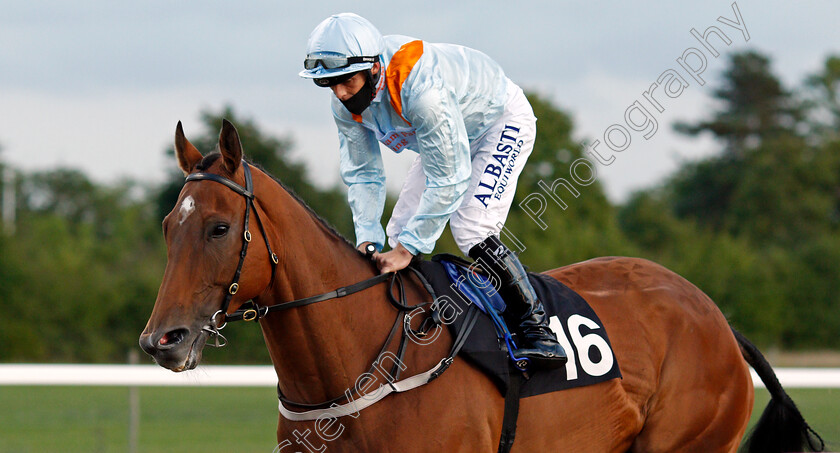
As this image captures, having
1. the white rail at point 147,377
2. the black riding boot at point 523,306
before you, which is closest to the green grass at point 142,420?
the white rail at point 147,377

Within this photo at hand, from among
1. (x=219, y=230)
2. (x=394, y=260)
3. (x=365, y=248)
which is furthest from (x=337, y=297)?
(x=219, y=230)

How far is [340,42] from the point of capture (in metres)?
3.06

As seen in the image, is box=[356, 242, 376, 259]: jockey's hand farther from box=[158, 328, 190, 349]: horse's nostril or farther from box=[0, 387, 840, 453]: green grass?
Answer: box=[0, 387, 840, 453]: green grass

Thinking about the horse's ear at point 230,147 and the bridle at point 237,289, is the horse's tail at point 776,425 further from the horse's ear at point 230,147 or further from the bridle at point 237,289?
the horse's ear at point 230,147

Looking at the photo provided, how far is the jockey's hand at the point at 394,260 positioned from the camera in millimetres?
3213

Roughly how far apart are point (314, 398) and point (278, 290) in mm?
409

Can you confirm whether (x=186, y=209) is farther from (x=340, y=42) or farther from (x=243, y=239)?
(x=340, y=42)

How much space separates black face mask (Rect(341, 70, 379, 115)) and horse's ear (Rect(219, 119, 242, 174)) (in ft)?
1.84

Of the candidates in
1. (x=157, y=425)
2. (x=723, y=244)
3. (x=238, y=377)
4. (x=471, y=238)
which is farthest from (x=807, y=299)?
(x=471, y=238)

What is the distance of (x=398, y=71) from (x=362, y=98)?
0.17 m

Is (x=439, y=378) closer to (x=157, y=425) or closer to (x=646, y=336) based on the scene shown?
(x=646, y=336)

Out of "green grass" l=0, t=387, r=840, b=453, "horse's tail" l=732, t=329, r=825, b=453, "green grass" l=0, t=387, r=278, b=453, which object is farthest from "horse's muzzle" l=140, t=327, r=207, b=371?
"green grass" l=0, t=387, r=278, b=453

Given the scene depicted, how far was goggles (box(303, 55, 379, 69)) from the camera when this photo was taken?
3064 mm

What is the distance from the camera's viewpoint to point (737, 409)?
404cm
